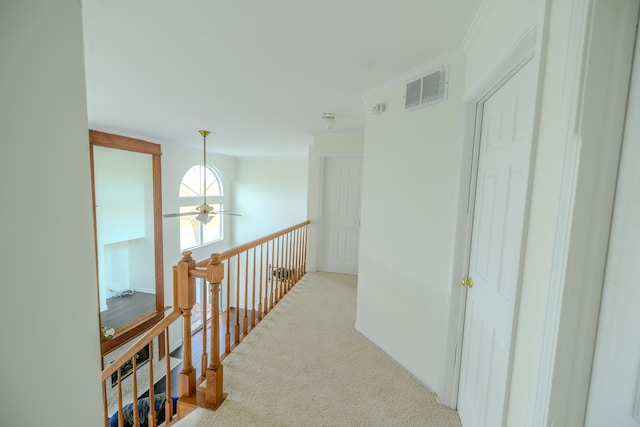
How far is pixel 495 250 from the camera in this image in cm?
129

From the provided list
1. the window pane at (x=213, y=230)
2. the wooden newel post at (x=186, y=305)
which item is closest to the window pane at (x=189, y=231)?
the window pane at (x=213, y=230)

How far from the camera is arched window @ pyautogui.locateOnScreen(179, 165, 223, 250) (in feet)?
19.8

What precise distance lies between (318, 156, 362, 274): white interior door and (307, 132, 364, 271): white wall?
10 centimetres

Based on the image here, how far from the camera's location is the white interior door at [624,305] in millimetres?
549

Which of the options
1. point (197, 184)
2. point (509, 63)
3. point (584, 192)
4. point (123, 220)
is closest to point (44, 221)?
point (584, 192)

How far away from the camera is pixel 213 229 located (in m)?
7.07

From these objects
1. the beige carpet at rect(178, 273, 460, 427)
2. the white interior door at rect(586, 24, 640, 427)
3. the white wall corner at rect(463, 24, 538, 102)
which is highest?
the white wall corner at rect(463, 24, 538, 102)

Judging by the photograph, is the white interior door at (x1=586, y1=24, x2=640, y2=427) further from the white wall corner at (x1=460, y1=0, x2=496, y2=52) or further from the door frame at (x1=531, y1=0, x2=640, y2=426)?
the white wall corner at (x1=460, y1=0, x2=496, y2=52)

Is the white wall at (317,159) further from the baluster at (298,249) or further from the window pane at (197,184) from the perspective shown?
the window pane at (197,184)

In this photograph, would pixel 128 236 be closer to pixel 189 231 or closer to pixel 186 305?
pixel 189 231

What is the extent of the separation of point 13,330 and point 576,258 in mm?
1212

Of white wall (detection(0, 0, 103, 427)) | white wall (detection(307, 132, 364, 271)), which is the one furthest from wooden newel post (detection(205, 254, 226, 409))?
white wall (detection(307, 132, 364, 271))

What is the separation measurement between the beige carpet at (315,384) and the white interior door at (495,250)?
0.41 meters

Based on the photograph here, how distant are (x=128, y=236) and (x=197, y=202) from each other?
5.74ft
